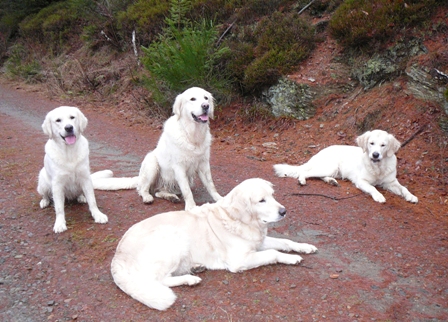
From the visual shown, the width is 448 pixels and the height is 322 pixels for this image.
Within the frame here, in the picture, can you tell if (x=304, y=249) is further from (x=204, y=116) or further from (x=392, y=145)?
(x=392, y=145)

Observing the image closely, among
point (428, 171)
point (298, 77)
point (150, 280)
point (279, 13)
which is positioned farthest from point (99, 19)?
point (150, 280)

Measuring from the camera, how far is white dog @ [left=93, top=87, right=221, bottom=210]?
514 centimetres

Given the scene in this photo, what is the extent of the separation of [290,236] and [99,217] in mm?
2140

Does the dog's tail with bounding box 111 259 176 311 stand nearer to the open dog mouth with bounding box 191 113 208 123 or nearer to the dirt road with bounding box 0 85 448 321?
the dirt road with bounding box 0 85 448 321

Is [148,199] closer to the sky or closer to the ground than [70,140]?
closer to the ground

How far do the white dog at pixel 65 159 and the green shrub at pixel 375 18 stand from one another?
20.1 ft

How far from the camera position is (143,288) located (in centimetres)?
323

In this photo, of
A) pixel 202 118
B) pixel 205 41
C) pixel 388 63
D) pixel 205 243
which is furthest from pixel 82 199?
pixel 388 63

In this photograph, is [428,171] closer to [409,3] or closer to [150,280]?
[409,3]

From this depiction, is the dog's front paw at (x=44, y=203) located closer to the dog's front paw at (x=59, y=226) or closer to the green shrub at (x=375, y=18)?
the dog's front paw at (x=59, y=226)

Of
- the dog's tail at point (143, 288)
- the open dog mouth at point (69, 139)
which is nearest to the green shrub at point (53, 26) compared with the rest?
the open dog mouth at point (69, 139)

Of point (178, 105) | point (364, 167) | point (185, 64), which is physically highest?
point (185, 64)

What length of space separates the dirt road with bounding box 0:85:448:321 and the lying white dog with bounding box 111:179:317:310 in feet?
0.39

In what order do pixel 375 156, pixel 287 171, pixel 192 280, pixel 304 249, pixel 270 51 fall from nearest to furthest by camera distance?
pixel 192 280
pixel 304 249
pixel 375 156
pixel 287 171
pixel 270 51
